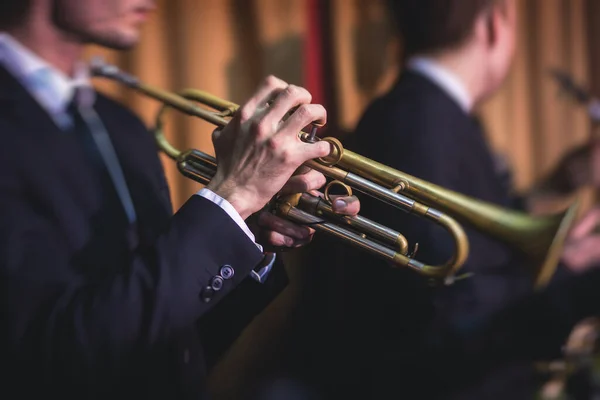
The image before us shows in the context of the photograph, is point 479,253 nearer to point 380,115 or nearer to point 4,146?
point 380,115

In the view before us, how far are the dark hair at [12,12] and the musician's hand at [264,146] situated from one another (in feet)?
1.24

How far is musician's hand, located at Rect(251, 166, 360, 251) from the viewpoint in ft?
2.10

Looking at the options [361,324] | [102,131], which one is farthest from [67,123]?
[361,324]

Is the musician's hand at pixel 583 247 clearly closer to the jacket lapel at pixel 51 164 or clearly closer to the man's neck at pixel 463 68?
the man's neck at pixel 463 68

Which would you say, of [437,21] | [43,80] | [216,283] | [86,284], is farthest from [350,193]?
[437,21]

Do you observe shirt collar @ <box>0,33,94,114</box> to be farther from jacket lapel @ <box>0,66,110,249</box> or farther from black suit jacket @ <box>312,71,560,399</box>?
black suit jacket @ <box>312,71,560,399</box>

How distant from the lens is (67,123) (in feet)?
2.68

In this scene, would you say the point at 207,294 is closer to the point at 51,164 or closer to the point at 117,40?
the point at 51,164

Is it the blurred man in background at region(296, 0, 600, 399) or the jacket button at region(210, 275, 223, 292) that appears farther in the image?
the blurred man in background at region(296, 0, 600, 399)

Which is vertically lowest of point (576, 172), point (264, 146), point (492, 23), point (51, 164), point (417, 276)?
point (576, 172)

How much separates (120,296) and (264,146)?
8.4 inches

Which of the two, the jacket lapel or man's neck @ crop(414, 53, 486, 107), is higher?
man's neck @ crop(414, 53, 486, 107)

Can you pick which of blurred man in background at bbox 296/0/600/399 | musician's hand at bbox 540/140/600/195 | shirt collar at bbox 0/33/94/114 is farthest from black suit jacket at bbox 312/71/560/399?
musician's hand at bbox 540/140/600/195

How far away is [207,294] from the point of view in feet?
2.04
